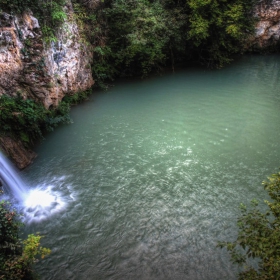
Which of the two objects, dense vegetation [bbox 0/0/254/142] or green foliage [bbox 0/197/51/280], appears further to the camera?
dense vegetation [bbox 0/0/254/142]

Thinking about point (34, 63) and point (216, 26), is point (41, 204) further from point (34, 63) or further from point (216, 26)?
point (216, 26)

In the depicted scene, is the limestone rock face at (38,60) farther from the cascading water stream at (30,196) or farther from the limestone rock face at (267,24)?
the limestone rock face at (267,24)

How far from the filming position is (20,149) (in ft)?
28.5

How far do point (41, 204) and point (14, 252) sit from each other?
2940mm

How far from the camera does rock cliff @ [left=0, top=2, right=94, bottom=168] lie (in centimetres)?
855

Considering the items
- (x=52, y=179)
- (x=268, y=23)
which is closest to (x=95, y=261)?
(x=52, y=179)

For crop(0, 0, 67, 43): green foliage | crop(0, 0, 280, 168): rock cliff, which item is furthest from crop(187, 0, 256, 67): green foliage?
crop(0, 0, 67, 43): green foliage

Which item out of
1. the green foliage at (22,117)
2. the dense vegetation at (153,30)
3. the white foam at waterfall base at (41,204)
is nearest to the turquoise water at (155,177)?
the white foam at waterfall base at (41,204)

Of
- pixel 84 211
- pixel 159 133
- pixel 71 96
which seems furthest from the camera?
pixel 71 96

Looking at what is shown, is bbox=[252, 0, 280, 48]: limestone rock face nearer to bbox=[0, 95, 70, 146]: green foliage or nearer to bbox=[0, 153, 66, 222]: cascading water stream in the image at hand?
bbox=[0, 95, 70, 146]: green foliage

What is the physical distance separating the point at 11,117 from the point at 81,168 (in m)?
2.76

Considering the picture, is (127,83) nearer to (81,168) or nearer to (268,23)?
(81,168)

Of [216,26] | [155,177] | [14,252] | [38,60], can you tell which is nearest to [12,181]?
[14,252]

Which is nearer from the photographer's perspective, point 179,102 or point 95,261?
point 95,261
